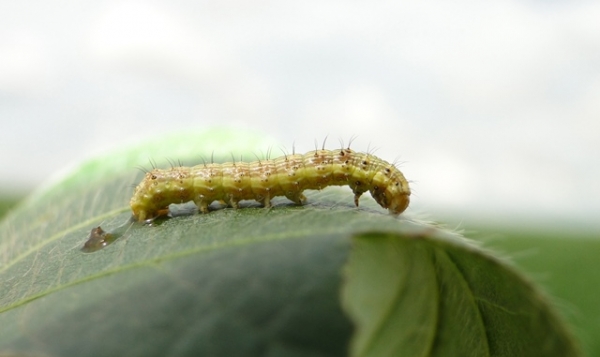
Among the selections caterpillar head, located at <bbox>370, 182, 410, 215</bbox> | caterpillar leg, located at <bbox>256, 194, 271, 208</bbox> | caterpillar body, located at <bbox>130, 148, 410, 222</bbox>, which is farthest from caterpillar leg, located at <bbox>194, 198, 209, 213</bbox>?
caterpillar head, located at <bbox>370, 182, 410, 215</bbox>

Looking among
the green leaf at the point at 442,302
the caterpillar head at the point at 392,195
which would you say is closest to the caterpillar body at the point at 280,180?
the caterpillar head at the point at 392,195

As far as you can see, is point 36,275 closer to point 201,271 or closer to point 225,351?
point 201,271

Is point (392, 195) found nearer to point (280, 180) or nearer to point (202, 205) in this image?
point (280, 180)

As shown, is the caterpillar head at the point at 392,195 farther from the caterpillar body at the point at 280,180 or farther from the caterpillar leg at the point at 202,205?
the caterpillar leg at the point at 202,205

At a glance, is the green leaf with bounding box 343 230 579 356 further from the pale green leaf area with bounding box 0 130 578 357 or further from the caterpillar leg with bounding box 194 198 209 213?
the caterpillar leg with bounding box 194 198 209 213

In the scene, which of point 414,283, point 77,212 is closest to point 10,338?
point 414,283
